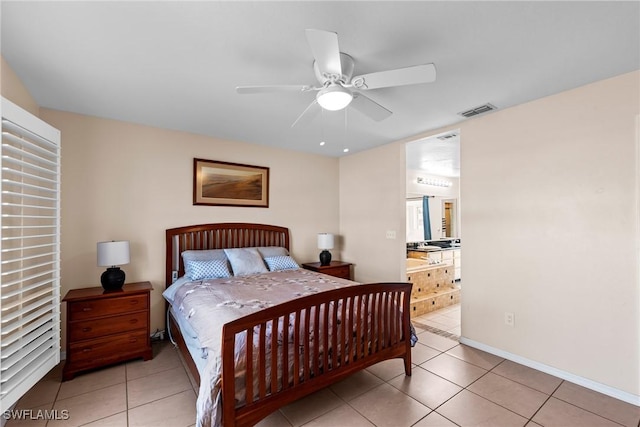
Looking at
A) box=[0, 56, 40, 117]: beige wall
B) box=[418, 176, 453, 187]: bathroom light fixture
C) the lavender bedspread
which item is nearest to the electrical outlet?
the lavender bedspread

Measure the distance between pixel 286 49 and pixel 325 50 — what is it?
48 cm

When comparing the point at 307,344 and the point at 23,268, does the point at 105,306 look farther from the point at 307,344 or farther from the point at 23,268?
the point at 307,344

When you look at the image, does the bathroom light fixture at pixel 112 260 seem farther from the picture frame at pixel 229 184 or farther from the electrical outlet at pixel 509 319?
the electrical outlet at pixel 509 319

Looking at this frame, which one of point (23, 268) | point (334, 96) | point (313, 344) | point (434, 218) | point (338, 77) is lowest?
point (313, 344)

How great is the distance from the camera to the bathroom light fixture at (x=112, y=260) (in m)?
2.77

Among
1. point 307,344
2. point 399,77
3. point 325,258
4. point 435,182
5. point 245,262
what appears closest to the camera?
point 399,77

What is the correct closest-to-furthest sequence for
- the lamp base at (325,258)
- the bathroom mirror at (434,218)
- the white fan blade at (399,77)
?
the white fan blade at (399,77) < the lamp base at (325,258) < the bathroom mirror at (434,218)

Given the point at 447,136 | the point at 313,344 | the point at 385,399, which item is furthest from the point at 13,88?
the point at 447,136

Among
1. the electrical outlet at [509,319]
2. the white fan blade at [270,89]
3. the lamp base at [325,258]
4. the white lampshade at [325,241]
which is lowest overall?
the electrical outlet at [509,319]

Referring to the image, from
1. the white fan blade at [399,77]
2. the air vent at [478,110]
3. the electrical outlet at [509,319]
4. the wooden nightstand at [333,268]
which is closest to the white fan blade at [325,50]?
the white fan blade at [399,77]

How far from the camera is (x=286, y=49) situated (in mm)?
1888

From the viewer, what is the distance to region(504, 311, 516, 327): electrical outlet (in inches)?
112

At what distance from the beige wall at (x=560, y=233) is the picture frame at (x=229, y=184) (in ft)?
9.12

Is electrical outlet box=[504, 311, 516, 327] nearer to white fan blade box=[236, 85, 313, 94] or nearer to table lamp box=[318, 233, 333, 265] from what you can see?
table lamp box=[318, 233, 333, 265]
